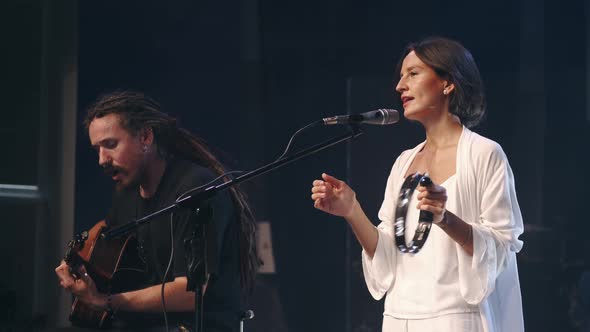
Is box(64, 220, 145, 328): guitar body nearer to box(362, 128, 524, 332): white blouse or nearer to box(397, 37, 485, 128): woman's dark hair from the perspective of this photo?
box(362, 128, 524, 332): white blouse

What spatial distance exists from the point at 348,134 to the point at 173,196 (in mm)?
895

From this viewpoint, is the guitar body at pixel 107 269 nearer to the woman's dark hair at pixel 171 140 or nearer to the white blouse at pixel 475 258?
the woman's dark hair at pixel 171 140

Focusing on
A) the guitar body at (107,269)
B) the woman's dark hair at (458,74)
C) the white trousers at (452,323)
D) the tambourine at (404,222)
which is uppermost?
the woman's dark hair at (458,74)

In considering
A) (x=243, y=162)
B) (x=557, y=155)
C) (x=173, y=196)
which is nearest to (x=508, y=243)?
(x=173, y=196)

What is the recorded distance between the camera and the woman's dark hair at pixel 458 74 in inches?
101

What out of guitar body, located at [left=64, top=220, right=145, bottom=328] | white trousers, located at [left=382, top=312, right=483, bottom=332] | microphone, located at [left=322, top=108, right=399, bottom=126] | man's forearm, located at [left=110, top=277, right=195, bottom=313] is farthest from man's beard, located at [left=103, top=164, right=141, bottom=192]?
white trousers, located at [left=382, top=312, right=483, bottom=332]

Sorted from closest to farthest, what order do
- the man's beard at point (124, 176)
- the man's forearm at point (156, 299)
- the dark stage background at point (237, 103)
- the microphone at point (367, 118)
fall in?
the microphone at point (367, 118)
the man's forearm at point (156, 299)
the man's beard at point (124, 176)
the dark stage background at point (237, 103)

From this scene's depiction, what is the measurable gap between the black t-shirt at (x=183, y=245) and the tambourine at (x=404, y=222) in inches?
26.0

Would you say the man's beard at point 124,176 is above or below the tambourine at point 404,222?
above

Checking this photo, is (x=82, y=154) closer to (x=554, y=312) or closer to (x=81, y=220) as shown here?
(x=81, y=220)

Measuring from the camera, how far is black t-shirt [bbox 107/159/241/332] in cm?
276

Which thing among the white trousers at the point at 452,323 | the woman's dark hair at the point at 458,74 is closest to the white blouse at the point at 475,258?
the white trousers at the point at 452,323

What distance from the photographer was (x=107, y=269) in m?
2.83

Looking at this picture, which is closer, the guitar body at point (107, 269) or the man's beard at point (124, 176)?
the guitar body at point (107, 269)
